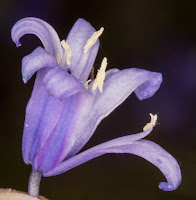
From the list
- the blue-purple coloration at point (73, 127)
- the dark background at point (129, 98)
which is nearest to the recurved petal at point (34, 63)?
the blue-purple coloration at point (73, 127)

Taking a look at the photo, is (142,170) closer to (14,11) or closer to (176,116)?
(176,116)

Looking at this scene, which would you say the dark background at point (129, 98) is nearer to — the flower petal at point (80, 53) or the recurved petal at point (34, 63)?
the flower petal at point (80, 53)

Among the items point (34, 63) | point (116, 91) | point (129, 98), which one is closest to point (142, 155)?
point (116, 91)

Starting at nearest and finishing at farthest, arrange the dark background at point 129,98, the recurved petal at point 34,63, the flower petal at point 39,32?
the recurved petal at point 34,63, the flower petal at point 39,32, the dark background at point 129,98

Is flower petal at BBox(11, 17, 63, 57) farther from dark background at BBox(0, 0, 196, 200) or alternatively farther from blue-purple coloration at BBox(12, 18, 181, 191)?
dark background at BBox(0, 0, 196, 200)

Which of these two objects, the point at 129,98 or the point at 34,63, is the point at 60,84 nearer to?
the point at 34,63

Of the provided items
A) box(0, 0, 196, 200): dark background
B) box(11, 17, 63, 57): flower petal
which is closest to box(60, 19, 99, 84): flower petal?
box(11, 17, 63, 57): flower petal
